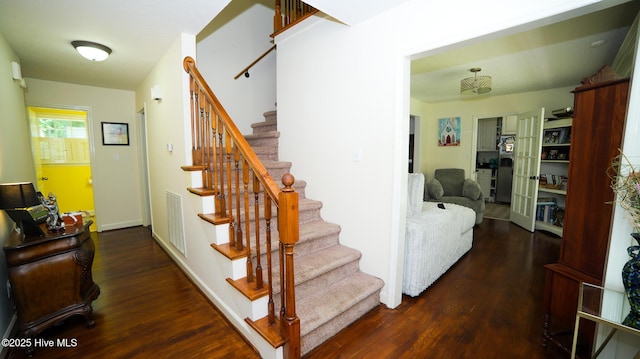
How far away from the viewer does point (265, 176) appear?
1.52m

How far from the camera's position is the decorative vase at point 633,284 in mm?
1127

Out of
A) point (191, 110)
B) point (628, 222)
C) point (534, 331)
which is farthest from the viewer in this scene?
point (191, 110)

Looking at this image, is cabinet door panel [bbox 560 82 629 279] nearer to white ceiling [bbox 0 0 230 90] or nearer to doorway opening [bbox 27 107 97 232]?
white ceiling [bbox 0 0 230 90]

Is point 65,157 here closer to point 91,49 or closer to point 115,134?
point 115,134

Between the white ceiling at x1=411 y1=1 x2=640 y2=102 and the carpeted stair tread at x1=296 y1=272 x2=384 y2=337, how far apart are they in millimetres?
2661

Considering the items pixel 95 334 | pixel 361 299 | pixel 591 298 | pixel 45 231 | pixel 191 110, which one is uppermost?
pixel 191 110

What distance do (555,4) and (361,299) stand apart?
2.08 metres

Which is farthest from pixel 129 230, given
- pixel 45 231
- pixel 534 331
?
pixel 534 331

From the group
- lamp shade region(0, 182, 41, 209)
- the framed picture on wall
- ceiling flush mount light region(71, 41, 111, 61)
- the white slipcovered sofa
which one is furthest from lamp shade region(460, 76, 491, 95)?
the framed picture on wall

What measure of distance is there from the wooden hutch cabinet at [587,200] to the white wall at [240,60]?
3.53m

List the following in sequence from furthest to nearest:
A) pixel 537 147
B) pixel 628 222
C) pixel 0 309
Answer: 1. pixel 537 147
2. pixel 0 309
3. pixel 628 222

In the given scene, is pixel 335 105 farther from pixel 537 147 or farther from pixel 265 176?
pixel 537 147

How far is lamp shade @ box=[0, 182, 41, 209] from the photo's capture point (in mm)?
1667

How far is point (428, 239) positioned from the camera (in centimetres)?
237
